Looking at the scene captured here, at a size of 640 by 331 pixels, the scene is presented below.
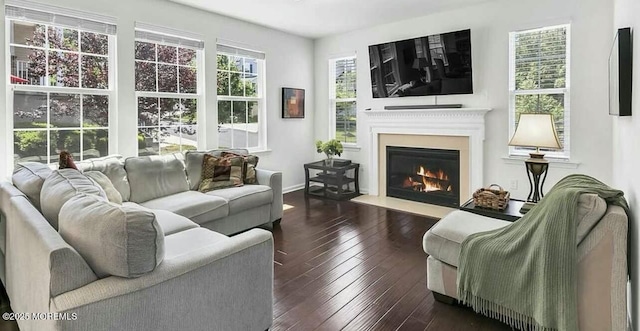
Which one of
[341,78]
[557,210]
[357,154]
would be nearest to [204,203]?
[557,210]

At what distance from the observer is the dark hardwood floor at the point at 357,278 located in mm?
2174

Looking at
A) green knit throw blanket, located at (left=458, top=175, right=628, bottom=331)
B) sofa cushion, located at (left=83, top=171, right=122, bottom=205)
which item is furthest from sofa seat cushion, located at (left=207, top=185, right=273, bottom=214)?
green knit throw blanket, located at (left=458, top=175, right=628, bottom=331)

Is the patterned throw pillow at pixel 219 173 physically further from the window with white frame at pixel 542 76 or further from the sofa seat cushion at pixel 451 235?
the window with white frame at pixel 542 76

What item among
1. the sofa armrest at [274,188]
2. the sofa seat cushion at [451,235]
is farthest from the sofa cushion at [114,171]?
the sofa seat cushion at [451,235]

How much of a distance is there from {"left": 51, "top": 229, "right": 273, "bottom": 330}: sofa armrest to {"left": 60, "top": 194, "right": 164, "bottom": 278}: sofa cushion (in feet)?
0.18

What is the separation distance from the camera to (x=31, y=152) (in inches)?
135

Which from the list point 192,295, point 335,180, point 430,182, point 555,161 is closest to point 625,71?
point 555,161

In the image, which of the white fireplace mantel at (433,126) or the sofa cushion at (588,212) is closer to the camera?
the sofa cushion at (588,212)

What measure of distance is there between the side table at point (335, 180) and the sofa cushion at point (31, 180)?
3.59m

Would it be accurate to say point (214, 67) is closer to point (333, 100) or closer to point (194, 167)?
point (194, 167)

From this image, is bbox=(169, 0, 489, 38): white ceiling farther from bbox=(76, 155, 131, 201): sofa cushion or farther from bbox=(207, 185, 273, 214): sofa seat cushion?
bbox=(207, 185, 273, 214): sofa seat cushion

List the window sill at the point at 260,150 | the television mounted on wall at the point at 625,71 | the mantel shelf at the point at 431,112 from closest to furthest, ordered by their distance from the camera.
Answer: the television mounted on wall at the point at 625,71 < the mantel shelf at the point at 431,112 < the window sill at the point at 260,150

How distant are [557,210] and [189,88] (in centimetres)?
414

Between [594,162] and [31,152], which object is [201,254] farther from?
[594,162]
